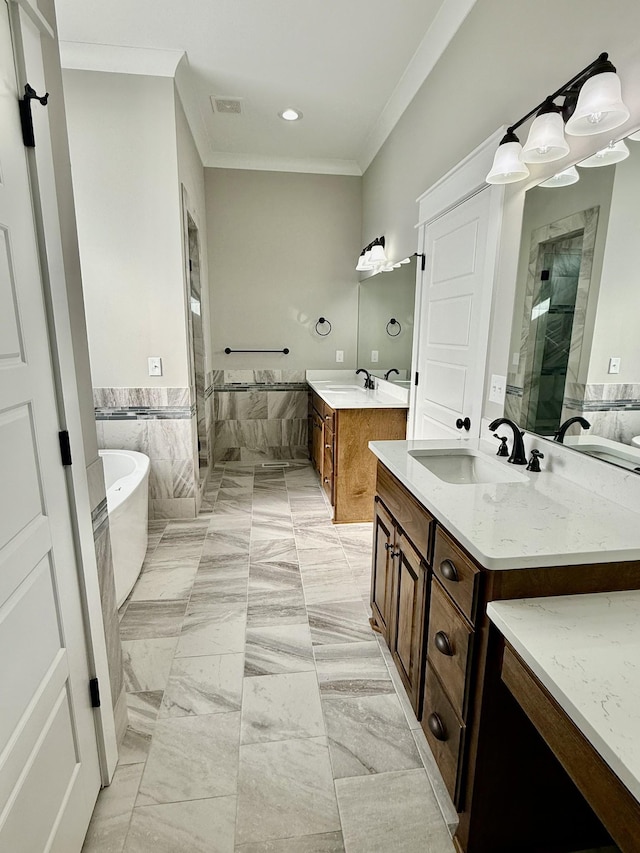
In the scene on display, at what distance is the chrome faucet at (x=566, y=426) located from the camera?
4.69 ft

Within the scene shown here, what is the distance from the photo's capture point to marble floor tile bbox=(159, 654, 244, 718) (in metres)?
1.66

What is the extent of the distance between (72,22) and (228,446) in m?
3.27

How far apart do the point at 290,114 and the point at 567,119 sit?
2509mm

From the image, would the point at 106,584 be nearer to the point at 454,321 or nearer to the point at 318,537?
the point at 318,537

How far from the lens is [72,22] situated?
2352mm

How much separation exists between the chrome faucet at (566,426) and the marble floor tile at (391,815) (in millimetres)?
1189

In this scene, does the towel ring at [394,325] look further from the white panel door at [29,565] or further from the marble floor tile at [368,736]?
the white panel door at [29,565]

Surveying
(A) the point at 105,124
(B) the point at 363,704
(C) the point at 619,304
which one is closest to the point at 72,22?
(A) the point at 105,124

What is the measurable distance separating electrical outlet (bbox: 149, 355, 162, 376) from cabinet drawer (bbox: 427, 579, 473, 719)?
235 cm

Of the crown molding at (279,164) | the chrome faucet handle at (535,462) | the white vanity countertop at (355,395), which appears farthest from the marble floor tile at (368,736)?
the crown molding at (279,164)

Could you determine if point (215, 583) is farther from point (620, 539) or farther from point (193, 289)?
point (193, 289)

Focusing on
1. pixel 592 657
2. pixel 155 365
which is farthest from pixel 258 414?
pixel 592 657

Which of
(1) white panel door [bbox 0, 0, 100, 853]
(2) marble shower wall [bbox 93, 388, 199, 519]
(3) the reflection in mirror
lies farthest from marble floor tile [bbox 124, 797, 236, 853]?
(3) the reflection in mirror

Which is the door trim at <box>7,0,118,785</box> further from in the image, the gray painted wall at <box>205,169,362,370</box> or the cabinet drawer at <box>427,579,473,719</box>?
the gray painted wall at <box>205,169,362,370</box>
